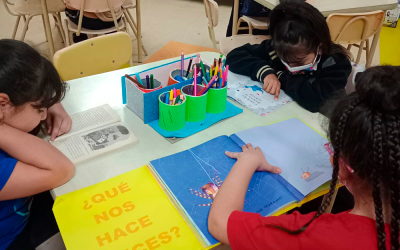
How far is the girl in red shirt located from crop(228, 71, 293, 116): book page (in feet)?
1.69

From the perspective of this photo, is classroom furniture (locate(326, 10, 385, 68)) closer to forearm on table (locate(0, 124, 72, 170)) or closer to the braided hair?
the braided hair

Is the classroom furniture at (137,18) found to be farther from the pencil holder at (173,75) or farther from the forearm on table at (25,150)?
the forearm on table at (25,150)

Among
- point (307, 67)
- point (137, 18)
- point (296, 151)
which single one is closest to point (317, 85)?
point (307, 67)

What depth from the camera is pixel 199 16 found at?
4.61 m

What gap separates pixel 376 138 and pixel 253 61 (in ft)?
2.97

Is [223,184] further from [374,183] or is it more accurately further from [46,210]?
[46,210]

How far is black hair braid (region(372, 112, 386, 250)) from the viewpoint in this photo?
575mm

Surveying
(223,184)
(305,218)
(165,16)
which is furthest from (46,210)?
(165,16)

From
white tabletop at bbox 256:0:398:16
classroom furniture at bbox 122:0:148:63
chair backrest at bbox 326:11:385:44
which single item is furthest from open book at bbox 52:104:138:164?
classroom furniture at bbox 122:0:148:63

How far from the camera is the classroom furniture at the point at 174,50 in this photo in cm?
343

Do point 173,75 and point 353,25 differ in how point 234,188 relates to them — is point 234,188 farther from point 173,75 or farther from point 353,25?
point 353,25

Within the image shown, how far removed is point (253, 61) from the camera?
4.68 ft

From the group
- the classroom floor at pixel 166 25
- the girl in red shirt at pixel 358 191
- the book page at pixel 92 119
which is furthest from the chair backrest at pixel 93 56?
the classroom floor at pixel 166 25

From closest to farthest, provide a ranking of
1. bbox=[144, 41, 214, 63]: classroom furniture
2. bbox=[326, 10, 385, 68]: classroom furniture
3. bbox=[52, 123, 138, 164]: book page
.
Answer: bbox=[52, 123, 138, 164]: book page, bbox=[326, 10, 385, 68]: classroom furniture, bbox=[144, 41, 214, 63]: classroom furniture
